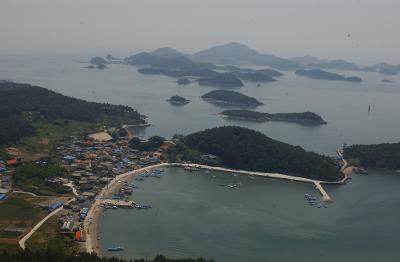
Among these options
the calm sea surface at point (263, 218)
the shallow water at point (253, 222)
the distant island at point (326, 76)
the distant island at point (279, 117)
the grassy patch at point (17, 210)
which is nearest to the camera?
the shallow water at point (253, 222)

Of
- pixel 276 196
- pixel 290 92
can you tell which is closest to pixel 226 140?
pixel 276 196

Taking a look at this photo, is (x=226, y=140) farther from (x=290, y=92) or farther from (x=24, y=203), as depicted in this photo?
(x=290, y=92)

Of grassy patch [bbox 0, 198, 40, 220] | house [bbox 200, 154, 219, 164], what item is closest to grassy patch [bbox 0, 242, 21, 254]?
grassy patch [bbox 0, 198, 40, 220]

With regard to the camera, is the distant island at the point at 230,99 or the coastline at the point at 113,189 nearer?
the coastline at the point at 113,189

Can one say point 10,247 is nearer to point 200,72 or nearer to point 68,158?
point 68,158

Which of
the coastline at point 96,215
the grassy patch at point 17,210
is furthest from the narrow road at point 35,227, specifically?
the coastline at point 96,215

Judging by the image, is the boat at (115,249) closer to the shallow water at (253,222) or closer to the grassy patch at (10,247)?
the shallow water at (253,222)
